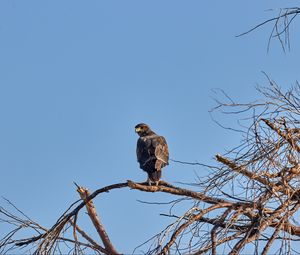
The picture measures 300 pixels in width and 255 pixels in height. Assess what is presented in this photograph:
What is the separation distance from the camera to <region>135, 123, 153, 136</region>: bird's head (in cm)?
1043

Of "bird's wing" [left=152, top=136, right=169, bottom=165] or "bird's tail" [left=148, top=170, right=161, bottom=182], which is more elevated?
"bird's wing" [left=152, top=136, right=169, bottom=165]

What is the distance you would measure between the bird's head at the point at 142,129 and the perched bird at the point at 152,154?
0.78 ft

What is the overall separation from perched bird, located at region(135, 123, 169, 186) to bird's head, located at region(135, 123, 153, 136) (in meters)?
0.24

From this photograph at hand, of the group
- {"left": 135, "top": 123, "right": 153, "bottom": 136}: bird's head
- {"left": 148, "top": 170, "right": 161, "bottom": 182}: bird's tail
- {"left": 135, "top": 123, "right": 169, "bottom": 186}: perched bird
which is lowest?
{"left": 148, "top": 170, "right": 161, "bottom": 182}: bird's tail

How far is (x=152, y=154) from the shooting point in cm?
894

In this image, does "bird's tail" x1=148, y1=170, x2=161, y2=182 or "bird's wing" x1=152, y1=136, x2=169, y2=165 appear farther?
"bird's wing" x1=152, y1=136, x2=169, y2=165

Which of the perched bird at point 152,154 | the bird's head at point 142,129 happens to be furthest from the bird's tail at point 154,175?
the bird's head at point 142,129

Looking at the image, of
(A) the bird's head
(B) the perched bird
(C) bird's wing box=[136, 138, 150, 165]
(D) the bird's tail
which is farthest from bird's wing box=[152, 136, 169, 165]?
(A) the bird's head

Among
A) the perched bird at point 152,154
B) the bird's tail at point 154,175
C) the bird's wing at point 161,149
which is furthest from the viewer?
the bird's wing at point 161,149

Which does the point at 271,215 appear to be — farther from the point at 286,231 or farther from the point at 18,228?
the point at 18,228

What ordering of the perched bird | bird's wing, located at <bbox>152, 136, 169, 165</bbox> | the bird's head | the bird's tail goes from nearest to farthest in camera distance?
1. the bird's tail
2. the perched bird
3. bird's wing, located at <bbox>152, 136, 169, 165</bbox>
4. the bird's head

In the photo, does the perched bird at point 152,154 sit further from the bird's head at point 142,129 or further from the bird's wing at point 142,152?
the bird's head at point 142,129

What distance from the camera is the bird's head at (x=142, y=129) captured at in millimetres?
10430

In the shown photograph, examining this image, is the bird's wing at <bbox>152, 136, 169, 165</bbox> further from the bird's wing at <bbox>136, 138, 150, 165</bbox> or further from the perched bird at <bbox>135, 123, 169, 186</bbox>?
the bird's wing at <bbox>136, 138, 150, 165</bbox>
